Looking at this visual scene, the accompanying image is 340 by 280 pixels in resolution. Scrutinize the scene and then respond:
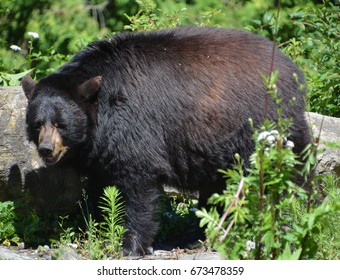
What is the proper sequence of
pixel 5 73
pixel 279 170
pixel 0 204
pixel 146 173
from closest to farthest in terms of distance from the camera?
pixel 279 170 < pixel 146 173 < pixel 0 204 < pixel 5 73

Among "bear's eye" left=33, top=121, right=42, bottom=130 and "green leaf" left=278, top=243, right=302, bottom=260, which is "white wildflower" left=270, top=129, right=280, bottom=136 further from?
"bear's eye" left=33, top=121, right=42, bottom=130

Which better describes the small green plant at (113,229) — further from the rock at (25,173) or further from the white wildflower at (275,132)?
the white wildflower at (275,132)

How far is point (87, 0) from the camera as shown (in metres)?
13.6

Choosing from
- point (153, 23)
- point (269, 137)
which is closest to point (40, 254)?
point (269, 137)

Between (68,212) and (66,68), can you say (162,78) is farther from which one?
(68,212)

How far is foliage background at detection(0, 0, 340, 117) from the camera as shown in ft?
34.6

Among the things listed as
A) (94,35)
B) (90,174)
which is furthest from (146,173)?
(94,35)

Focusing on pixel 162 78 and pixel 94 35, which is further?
pixel 94 35

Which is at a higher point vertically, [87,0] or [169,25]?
[169,25]

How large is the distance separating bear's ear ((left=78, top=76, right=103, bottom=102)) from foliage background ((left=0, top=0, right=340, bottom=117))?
2.69 metres

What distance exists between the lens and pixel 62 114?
786 centimetres

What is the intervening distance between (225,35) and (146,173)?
5.24 ft

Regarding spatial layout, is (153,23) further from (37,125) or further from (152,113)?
(37,125)

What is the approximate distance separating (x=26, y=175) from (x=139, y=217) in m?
1.38
